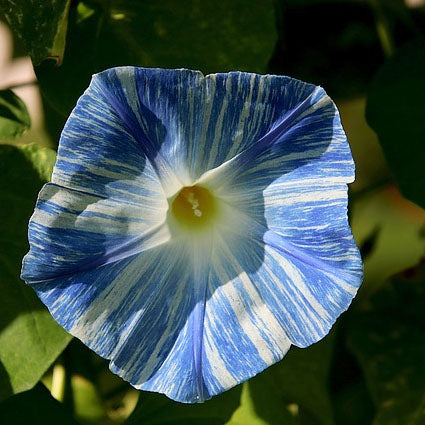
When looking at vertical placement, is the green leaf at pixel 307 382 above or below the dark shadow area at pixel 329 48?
below

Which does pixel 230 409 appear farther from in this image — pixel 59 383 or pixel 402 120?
pixel 402 120

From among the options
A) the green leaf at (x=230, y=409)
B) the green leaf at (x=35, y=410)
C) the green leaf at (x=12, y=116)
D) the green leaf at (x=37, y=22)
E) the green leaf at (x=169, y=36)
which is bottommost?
the green leaf at (x=230, y=409)

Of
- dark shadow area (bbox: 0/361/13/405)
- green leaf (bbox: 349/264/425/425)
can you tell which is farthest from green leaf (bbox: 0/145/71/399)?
green leaf (bbox: 349/264/425/425)

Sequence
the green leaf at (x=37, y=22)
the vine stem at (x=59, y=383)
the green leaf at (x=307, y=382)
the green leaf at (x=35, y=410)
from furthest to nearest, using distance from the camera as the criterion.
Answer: the green leaf at (x=307, y=382)
the vine stem at (x=59, y=383)
the green leaf at (x=35, y=410)
the green leaf at (x=37, y=22)

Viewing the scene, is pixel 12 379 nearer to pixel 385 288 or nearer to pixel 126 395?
pixel 126 395

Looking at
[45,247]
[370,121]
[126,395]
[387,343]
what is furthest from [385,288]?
[45,247]

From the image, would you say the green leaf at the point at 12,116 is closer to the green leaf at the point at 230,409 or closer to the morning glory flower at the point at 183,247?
the morning glory flower at the point at 183,247

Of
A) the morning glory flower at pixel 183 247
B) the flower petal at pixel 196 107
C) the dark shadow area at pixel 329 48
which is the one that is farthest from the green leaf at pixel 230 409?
the dark shadow area at pixel 329 48
